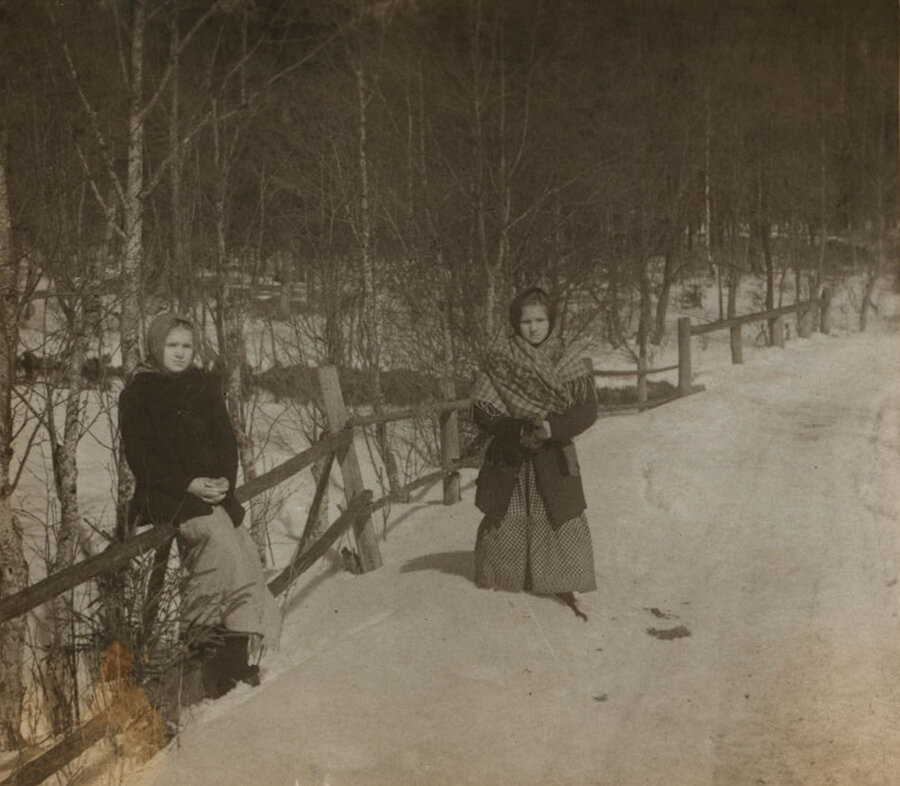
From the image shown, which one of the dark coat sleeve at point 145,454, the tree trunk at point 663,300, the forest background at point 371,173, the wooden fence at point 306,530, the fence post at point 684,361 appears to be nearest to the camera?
the wooden fence at point 306,530

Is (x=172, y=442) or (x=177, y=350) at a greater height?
(x=177, y=350)

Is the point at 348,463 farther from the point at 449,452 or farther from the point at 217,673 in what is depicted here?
the point at 449,452

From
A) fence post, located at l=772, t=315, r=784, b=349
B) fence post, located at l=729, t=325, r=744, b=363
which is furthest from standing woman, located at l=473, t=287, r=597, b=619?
fence post, located at l=772, t=315, r=784, b=349

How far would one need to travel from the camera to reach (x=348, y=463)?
6.53 metres

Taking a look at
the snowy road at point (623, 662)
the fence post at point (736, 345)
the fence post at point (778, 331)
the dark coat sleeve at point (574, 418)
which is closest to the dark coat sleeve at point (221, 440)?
the snowy road at point (623, 662)

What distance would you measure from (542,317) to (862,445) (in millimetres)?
5093

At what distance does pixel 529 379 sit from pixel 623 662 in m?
1.46

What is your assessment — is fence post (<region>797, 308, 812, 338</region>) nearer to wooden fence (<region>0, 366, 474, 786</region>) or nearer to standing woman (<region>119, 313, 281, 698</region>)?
wooden fence (<region>0, 366, 474, 786</region>)

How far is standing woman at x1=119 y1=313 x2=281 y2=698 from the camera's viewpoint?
4.11m

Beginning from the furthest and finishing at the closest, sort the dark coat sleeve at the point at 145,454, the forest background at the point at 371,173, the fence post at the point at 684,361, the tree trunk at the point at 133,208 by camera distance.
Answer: the fence post at the point at 684,361
the forest background at the point at 371,173
the tree trunk at the point at 133,208
the dark coat sleeve at the point at 145,454

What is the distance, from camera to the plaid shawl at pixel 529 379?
5.00 m

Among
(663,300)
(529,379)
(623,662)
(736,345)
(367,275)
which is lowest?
(623,662)

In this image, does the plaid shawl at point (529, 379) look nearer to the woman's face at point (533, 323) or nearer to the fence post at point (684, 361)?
the woman's face at point (533, 323)

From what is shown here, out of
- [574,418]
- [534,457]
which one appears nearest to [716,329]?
[534,457]
